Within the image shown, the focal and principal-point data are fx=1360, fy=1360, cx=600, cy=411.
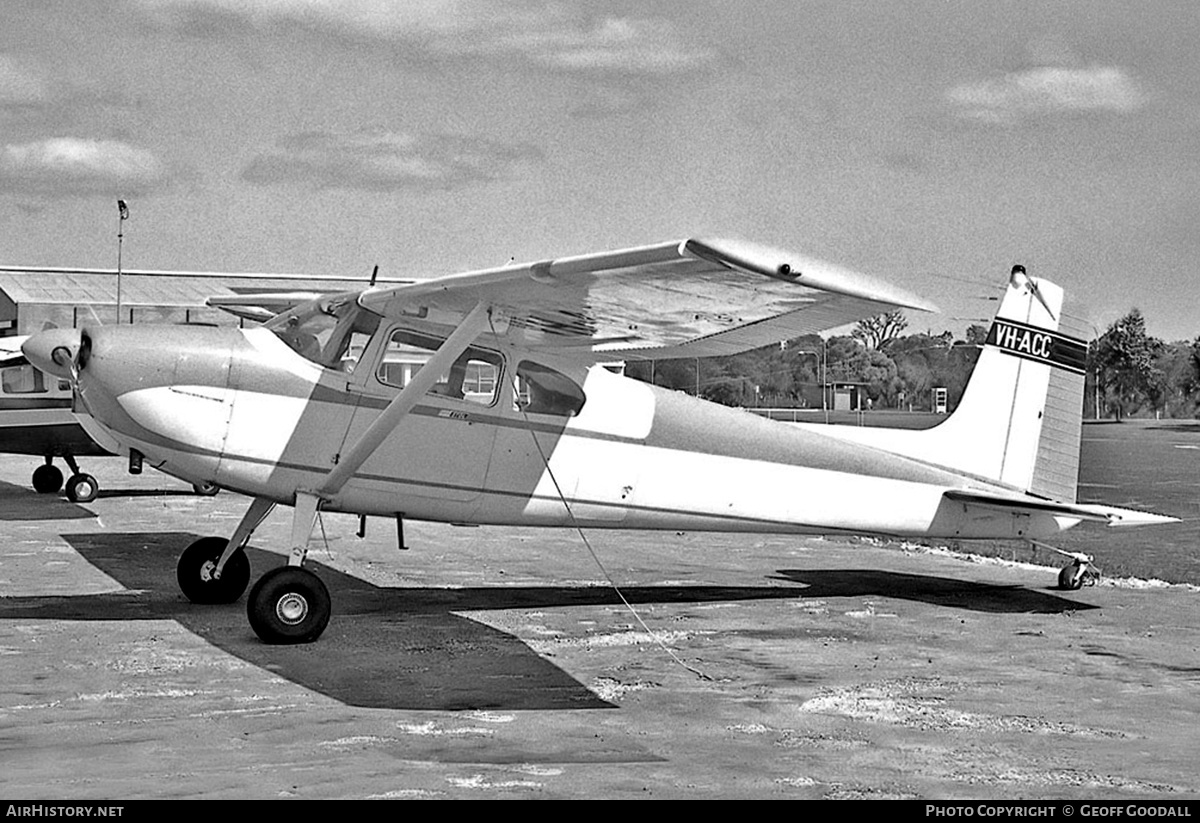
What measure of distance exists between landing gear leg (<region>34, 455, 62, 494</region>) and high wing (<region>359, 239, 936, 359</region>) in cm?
1426

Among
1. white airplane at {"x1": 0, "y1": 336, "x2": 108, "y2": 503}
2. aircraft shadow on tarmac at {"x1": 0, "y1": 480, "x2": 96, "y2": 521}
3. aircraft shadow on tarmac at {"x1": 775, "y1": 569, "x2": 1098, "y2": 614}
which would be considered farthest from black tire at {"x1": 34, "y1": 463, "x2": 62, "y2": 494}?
aircraft shadow on tarmac at {"x1": 775, "y1": 569, "x2": 1098, "y2": 614}

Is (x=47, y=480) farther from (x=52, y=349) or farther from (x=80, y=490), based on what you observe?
(x=52, y=349)

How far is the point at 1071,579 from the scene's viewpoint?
39.5 feet

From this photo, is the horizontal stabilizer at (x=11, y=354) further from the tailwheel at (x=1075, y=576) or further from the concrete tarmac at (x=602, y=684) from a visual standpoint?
the tailwheel at (x=1075, y=576)

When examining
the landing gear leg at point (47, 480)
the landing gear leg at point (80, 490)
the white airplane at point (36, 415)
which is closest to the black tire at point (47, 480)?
the landing gear leg at point (47, 480)

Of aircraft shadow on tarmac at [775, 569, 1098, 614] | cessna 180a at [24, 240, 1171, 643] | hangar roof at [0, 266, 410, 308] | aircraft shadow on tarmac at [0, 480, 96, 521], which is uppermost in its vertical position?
hangar roof at [0, 266, 410, 308]

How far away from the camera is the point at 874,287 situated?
6.58 meters

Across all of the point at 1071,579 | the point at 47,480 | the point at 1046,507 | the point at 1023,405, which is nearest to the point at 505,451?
the point at 1046,507

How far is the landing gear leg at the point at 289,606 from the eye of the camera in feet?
29.3

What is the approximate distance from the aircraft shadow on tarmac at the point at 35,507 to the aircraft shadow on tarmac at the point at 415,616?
3.61m

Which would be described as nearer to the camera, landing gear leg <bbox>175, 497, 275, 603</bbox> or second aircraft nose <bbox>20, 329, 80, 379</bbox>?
landing gear leg <bbox>175, 497, 275, 603</bbox>

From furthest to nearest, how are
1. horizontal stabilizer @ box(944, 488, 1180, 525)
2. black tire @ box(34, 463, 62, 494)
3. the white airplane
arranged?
black tire @ box(34, 463, 62, 494) → the white airplane → horizontal stabilizer @ box(944, 488, 1180, 525)

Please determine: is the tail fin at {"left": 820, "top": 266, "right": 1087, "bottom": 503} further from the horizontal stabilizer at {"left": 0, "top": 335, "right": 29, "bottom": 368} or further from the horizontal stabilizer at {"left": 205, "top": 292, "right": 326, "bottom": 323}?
the horizontal stabilizer at {"left": 0, "top": 335, "right": 29, "bottom": 368}

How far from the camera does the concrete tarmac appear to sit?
596 cm
